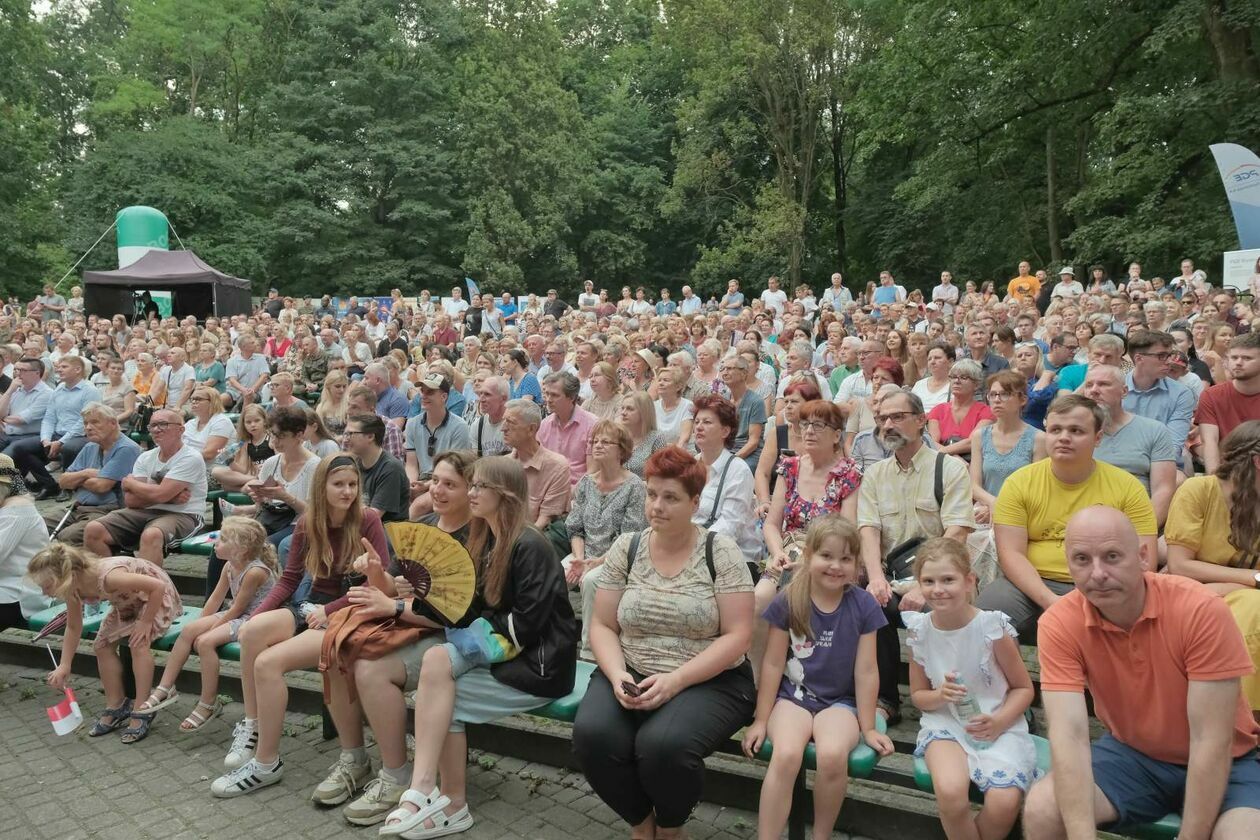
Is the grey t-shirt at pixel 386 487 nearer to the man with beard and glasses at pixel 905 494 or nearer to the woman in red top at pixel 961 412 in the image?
the man with beard and glasses at pixel 905 494

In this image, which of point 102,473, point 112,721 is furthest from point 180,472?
point 112,721

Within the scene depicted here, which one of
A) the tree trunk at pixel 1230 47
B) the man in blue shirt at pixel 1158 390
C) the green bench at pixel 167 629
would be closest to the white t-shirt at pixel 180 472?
the green bench at pixel 167 629

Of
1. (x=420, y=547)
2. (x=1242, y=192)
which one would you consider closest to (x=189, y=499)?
(x=420, y=547)

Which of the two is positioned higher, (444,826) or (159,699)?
(159,699)

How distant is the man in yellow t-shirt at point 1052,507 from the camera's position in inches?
140

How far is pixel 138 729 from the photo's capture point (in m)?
4.47

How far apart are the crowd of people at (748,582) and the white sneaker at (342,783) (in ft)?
0.04

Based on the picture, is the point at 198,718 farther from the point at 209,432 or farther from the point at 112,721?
the point at 209,432

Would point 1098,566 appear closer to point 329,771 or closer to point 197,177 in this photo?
point 329,771

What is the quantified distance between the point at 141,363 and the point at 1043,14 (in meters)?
19.7

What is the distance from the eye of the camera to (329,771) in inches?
161

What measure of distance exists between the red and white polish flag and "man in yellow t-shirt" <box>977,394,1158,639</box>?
413cm

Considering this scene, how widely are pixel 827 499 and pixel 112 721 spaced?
12.0ft

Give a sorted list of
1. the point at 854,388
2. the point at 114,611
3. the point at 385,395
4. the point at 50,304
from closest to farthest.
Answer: the point at 114,611 < the point at 854,388 < the point at 385,395 < the point at 50,304
